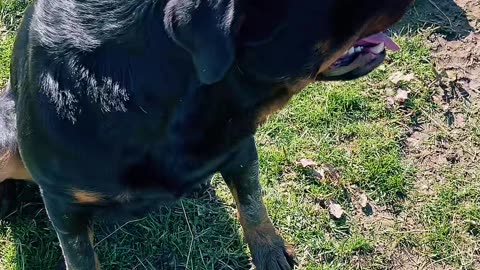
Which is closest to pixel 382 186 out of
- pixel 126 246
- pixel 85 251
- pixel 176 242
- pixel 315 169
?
pixel 315 169

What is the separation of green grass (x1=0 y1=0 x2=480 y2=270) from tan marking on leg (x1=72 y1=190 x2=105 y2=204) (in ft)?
2.94

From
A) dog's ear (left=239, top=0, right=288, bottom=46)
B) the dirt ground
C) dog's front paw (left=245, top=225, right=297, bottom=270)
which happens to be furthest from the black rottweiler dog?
the dirt ground

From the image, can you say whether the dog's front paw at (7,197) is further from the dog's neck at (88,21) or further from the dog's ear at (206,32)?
the dog's ear at (206,32)

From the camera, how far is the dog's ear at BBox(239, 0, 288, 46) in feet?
6.92

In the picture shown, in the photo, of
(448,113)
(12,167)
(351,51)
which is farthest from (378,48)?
(12,167)

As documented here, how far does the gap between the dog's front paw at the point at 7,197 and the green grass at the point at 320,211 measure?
0.05m

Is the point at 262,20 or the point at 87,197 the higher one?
the point at 262,20

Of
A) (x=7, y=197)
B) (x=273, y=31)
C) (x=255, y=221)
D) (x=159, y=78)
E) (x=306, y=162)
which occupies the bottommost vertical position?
(x=306, y=162)

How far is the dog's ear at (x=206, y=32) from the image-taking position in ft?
6.49

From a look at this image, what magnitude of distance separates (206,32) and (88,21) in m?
0.53

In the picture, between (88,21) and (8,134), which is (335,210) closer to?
(8,134)

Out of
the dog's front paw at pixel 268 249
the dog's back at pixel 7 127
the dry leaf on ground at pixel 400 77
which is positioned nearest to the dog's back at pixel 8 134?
the dog's back at pixel 7 127

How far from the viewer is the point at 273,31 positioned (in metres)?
2.16

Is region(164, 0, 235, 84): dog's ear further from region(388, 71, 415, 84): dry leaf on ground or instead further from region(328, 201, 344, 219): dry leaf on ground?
region(388, 71, 415, 84): dry leaf on ground
